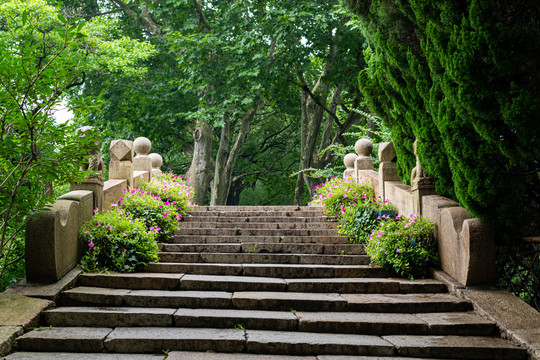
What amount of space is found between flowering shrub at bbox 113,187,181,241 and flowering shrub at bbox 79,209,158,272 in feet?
2.54

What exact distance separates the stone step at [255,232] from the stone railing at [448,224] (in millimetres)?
1315

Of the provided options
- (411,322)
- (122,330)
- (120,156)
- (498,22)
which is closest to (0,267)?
(122,330)

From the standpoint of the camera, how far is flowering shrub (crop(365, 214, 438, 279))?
6285 millimetres

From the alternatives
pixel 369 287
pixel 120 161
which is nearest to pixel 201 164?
pixel 120 161

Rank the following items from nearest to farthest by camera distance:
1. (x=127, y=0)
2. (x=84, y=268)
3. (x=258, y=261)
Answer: (x=84, y=268) < (x=258, y=261) < (x=127, y=0)

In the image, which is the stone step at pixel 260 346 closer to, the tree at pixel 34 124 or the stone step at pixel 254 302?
the stone step at pixel 254 302

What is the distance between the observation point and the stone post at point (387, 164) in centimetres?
820

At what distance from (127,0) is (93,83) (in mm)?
3128

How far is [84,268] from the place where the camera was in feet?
20.1

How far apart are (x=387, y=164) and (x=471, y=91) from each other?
10.8 feet

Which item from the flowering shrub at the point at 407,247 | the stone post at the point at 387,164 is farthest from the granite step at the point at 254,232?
the flowering shrub at the point at 407,247

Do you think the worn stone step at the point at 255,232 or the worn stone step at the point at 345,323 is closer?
the worn stone step at the point at 345,323

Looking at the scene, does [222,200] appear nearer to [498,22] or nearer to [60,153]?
[60,153]

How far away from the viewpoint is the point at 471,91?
500cm
